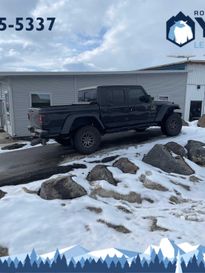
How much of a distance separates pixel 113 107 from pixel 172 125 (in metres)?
2.50

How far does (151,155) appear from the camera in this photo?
7859 millimetres

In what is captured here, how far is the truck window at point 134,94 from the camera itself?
938 centimetres

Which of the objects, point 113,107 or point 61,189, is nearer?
point 61,189

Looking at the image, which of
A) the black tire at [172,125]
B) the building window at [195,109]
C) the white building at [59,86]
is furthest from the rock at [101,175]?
the building window at [195,109]

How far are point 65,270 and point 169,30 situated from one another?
52.5 ft

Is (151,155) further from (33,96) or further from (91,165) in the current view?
(33,96)

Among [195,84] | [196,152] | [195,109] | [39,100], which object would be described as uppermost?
[195,84]

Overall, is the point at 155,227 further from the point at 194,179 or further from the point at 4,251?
the point at 194,179

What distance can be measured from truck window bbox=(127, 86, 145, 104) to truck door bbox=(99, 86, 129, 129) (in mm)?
238

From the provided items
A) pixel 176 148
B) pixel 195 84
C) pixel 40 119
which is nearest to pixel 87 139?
pixel 40 119

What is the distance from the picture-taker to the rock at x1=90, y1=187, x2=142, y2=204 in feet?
19.3

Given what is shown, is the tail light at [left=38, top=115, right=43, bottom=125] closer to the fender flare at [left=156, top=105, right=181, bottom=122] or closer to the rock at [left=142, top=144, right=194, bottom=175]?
the rock at [left=142, top=144, right=194, bottom=175]

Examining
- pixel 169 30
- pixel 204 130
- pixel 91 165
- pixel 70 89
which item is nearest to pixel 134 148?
pixel 91 165

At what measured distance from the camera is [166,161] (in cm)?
754
